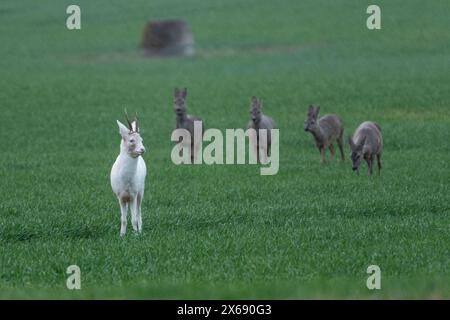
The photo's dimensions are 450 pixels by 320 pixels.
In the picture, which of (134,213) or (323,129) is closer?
(134,213)

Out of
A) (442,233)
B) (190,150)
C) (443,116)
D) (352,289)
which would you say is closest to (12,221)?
(442,233)

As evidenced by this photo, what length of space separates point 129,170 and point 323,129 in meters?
10.2

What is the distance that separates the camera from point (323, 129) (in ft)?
78.1

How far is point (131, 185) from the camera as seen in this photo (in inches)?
564

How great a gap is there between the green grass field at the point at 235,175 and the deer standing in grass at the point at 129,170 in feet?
1.72

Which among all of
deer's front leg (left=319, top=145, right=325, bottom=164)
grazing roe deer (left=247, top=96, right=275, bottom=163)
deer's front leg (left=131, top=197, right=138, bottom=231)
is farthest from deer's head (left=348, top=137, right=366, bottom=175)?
deer's front leg (left=131, top=197, right=138, bottom=231)

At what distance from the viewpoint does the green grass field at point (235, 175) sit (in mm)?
12477

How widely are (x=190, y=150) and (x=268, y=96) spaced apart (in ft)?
44.5

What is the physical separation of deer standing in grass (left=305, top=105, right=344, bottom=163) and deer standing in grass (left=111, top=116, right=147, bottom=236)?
9440 millimetres

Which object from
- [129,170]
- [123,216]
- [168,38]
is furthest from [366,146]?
[168,38]

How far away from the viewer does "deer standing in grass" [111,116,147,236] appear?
45.7ft

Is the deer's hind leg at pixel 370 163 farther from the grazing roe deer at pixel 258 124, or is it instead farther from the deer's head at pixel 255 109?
the deer's head at pixel 255 109

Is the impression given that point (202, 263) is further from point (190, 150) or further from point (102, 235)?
point (190, 150)

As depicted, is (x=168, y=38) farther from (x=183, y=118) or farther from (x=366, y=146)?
(x=366, y=146)
